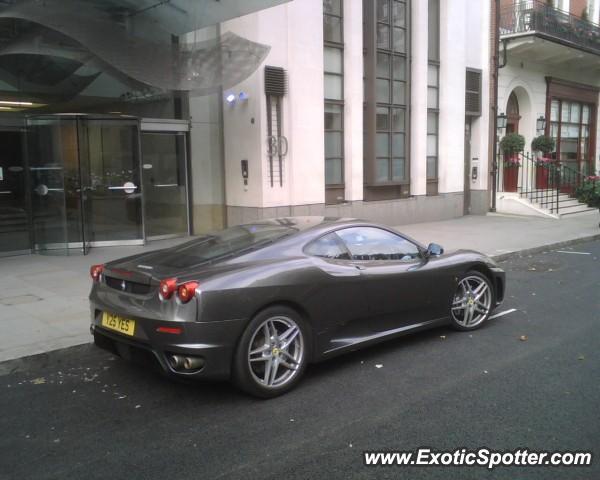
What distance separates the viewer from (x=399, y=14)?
1508cm

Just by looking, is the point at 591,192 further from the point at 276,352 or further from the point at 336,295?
the point at 276,352

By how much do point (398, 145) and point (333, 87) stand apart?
2.76 meters

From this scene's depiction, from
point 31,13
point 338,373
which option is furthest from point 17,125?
point 338,373

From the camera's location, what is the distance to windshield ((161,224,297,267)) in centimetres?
461

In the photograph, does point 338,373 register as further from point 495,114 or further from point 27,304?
point 495,114

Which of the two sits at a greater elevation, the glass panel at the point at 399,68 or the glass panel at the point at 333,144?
the glass panel at the point at 399,68

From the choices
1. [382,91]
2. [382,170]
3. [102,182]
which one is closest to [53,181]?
[102,182]

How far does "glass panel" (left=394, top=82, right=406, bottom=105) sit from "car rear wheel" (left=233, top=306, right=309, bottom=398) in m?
11.8

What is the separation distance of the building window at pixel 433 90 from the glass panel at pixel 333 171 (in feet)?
12.2

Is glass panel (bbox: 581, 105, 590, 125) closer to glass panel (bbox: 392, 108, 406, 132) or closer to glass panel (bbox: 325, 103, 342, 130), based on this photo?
glass panel (bbox: 392, 108, 406, 132)

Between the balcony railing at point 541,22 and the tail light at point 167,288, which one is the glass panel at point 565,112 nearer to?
the balcony railing at point 541,22

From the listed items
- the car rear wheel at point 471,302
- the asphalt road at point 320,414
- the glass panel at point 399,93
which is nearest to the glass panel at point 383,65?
the glass panel at point 399,93

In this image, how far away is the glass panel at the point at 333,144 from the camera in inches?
537

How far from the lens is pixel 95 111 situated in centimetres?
1191
